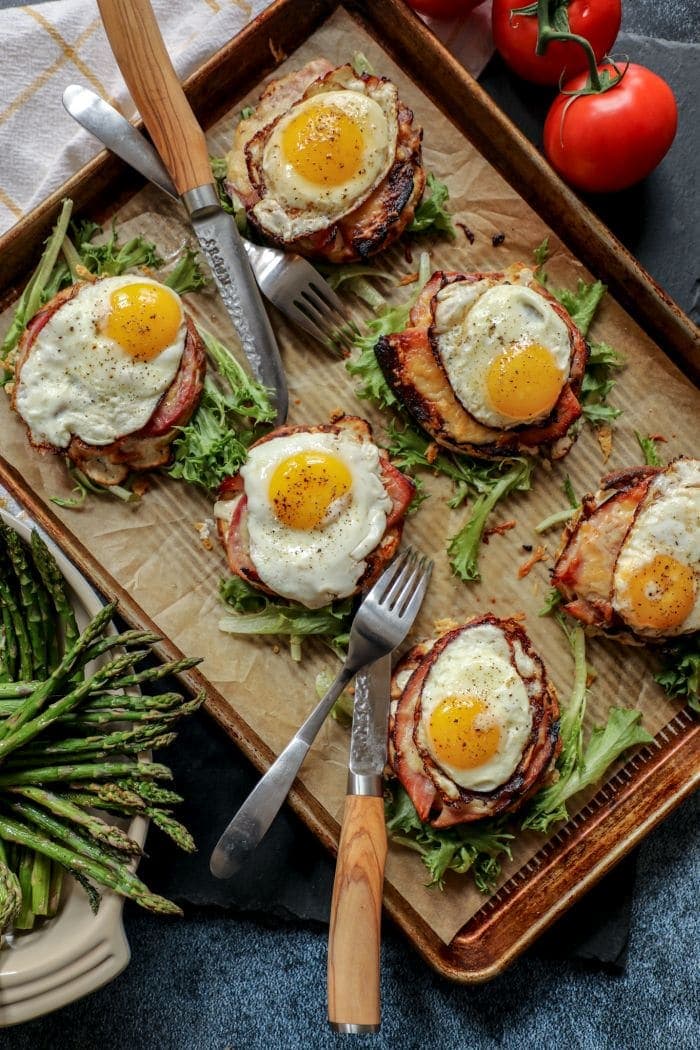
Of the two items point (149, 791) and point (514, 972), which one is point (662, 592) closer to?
point (514, 972)

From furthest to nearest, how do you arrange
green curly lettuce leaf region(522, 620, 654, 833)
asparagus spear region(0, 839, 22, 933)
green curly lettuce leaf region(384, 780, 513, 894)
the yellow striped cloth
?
the yellow striped cloth
green curly lettuce leaf region(522, 620, 654, 833)
green curly lettuce leaf region(384, 780, 513, 894)
asparagus spear region(0, 839, 22, 933)

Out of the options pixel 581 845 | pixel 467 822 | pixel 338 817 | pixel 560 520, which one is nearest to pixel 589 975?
pixel 581 845

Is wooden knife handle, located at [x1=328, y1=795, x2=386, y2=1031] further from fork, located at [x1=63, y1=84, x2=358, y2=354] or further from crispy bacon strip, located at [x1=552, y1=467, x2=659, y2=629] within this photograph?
fork, located at [x1=63, y1=84, x2=358, y2=354]

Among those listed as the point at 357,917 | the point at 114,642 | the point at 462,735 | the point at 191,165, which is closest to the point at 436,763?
the point at 462,735

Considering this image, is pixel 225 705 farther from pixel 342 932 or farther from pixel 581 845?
pixel 581 845

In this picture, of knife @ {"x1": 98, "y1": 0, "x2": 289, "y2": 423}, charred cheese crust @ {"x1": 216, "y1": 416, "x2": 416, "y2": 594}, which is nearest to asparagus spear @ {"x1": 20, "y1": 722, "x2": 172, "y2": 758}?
charred cheese crust @ {"x1": 216, "y1": 416, "x2": 416, "y2": 594}

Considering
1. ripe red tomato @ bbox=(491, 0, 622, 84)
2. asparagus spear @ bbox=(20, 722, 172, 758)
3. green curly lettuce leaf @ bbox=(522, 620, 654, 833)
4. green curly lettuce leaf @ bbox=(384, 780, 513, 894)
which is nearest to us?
asparagus spear @ bbox=(20, 722, 172, 758)

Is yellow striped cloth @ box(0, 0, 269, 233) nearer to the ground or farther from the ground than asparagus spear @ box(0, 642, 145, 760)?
farther from the ground
